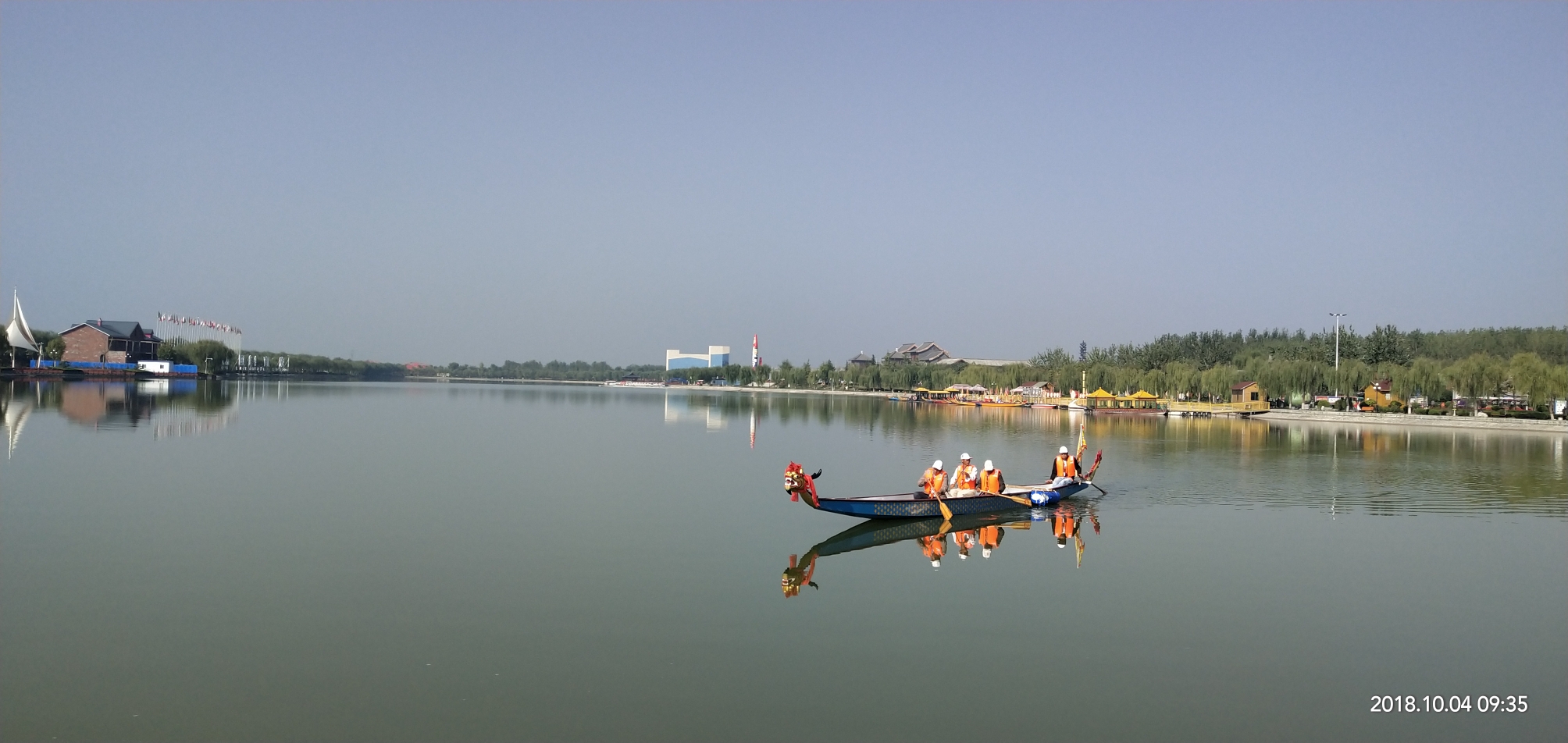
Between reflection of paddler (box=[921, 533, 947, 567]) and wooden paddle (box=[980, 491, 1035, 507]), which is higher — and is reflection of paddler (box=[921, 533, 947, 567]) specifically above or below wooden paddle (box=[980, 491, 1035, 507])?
below

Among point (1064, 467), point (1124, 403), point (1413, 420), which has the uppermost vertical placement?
point (1124, 403)

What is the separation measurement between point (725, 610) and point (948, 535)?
5.81m

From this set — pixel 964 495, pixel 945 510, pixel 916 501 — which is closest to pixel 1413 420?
pixel 964 495

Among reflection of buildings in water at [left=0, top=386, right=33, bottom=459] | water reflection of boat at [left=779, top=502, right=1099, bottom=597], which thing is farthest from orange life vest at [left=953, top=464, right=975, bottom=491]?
reflection of buildings in water at [left=0, top=386, right=33, bottom=459]

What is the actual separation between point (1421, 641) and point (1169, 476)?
1411 cm

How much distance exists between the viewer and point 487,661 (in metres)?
8.54

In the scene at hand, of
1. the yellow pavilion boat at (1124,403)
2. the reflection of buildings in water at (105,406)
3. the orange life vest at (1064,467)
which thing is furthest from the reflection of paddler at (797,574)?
the yellow pavilion boat at (1124,403)

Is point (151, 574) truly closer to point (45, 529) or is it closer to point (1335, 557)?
point (45, 529)

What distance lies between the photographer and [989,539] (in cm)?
1509

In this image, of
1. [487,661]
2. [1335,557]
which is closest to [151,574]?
[487,661]

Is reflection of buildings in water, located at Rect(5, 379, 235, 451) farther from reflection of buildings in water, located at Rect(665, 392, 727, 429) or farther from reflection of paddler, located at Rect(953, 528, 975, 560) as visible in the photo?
reflection of paddler, located at Rect(953, 528, 975, 560)

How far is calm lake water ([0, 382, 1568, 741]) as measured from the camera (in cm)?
760

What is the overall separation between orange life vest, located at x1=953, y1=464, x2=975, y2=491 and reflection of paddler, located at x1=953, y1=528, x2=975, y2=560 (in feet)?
4.48

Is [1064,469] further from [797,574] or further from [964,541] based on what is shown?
[797,574]
